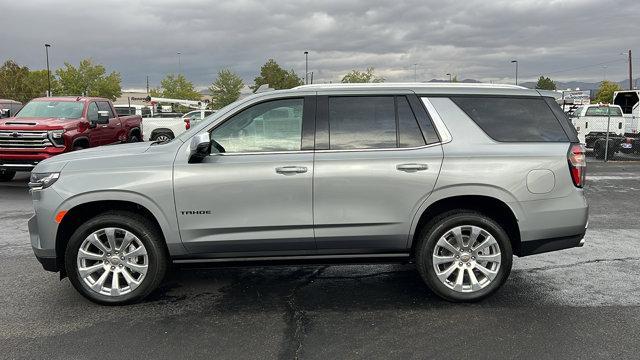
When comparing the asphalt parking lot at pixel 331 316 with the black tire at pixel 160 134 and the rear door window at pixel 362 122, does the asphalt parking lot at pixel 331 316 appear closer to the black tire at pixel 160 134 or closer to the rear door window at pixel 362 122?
the rear door window at pixel 362 122

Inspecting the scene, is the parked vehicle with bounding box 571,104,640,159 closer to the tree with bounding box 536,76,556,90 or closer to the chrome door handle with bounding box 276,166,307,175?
the chrome door handle with bounding box 276,166,307,175

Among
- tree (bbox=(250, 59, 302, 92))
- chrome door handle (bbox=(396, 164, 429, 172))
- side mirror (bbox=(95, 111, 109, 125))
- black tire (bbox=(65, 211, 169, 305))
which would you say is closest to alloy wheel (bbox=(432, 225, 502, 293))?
chrome door handle (bbox=(396, 164, 429, 172))

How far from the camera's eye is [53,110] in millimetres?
11961

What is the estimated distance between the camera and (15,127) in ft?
35.3

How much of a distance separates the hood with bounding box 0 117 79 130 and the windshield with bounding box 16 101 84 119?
1.73 feet

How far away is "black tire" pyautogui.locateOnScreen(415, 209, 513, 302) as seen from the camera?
434 cm

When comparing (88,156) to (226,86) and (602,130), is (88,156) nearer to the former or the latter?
(602,130)

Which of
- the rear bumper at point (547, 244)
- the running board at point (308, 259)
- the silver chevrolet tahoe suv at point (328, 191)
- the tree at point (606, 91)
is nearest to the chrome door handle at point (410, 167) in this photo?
the silver chevrolet tahoe suv at point (328, 191)

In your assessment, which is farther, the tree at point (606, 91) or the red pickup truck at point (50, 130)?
the tree at point (606, 91)

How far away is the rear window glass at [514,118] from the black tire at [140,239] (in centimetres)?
279

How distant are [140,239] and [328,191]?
1.58 metres

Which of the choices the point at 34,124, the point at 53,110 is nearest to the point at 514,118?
the point at 34,124

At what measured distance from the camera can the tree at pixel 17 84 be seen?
61438 mm

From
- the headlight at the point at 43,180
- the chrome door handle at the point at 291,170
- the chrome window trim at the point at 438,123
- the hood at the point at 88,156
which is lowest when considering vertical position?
the headlight at the point at 43,180
